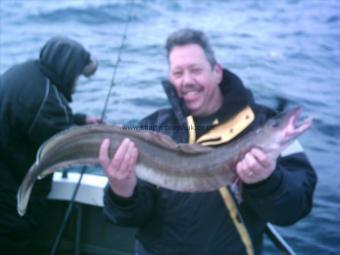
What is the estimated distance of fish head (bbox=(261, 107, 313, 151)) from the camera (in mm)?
2703

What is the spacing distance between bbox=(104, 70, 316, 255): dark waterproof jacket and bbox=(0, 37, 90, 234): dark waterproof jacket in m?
1.23

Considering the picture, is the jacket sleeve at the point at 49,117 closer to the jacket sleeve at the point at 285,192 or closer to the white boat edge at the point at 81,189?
the white boat edge at the point at 81,189

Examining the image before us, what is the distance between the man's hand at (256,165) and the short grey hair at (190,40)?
3.51 ft

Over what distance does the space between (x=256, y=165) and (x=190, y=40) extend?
1.22m

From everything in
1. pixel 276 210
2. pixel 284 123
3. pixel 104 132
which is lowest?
pixel 276 210

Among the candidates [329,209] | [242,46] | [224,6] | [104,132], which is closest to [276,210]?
[104,132]

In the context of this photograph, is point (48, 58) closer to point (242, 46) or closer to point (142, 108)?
point (142, 108)

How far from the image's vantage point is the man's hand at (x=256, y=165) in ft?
8.98

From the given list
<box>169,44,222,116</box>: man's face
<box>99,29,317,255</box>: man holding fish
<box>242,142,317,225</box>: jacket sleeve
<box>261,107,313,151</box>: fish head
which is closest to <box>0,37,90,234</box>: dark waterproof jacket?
<box>99,29,317,255</box>: man holding fish

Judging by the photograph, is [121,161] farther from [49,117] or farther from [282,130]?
[49,117]

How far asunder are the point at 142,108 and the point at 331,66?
3.83 m

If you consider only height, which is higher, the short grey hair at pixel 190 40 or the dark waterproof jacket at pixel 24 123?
the short grey hair at pixel 190 40

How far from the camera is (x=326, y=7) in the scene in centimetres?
1379

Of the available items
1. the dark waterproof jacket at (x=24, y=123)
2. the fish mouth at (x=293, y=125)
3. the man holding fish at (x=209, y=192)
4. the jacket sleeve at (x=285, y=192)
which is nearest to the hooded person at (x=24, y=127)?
the dark waterproof jacket at (x=24, y=123)
